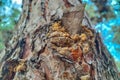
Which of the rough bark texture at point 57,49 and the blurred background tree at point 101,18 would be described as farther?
the blurred background tree at point 101,18

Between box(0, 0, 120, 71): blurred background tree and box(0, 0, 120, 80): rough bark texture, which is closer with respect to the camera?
box(0, 0, 120, 80): rough bark texture

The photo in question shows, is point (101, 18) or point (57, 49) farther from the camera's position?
point (101, 18)

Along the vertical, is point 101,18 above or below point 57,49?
above

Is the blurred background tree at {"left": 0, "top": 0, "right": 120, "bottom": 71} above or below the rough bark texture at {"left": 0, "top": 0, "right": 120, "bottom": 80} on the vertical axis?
above

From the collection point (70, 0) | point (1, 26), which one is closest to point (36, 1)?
point (70, 0)

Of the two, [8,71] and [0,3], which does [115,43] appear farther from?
A: [8,71]
